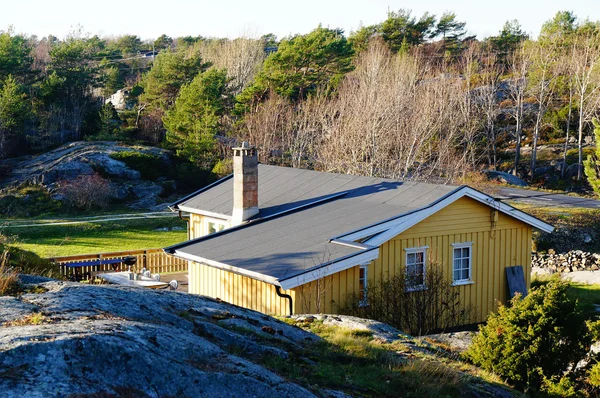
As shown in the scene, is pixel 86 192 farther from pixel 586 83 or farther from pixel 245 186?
pixel 586 83

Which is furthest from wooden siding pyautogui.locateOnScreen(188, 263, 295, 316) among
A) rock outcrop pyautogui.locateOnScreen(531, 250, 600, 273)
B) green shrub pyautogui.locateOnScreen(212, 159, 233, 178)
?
green shrub pyautogui.locateOnScreen(212, 159, 233, 178)

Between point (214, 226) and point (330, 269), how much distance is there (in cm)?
831

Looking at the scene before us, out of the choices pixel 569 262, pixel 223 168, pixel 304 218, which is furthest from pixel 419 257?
pixel 223 168

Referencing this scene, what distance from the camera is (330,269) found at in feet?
48.6

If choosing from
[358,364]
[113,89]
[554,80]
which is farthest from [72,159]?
[358,364]

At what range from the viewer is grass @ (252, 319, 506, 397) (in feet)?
21.1

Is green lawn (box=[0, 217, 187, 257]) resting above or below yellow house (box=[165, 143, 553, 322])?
below

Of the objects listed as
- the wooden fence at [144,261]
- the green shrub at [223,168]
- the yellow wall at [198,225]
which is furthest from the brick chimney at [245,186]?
the green shrub at [223,168]

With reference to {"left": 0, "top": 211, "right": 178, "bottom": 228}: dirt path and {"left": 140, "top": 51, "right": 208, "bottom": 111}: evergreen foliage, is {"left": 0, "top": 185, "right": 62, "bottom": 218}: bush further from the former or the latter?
{"left": 140, "top": 51, "right": 208, "bottom": 111}: evergreen foliage

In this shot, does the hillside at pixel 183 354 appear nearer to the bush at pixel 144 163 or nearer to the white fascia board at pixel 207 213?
the white fascia board at pixel 207 213

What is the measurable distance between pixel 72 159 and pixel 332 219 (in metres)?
29.8

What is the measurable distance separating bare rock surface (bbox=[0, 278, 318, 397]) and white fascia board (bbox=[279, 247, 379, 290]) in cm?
659

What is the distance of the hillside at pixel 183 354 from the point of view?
4656 millimetres

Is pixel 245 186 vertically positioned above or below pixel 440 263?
above
